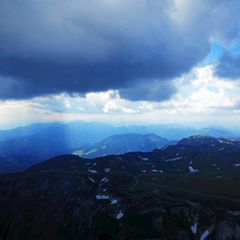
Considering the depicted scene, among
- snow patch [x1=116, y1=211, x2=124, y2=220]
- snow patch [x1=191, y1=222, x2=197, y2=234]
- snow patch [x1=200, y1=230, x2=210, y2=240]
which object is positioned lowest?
snow patch [x1=200, y1=230, x2=210, y2=240]

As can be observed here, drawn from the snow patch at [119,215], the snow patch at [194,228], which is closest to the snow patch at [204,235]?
the snow patch at [194,228]

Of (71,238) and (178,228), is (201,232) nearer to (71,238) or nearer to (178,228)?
(178,228)

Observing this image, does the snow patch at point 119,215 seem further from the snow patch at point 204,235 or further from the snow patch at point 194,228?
the snow patch at point 204,235

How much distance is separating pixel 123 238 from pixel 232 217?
198 ft

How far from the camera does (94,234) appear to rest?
180000 millimetres

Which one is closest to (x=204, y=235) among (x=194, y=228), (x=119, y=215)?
(x=194, y=228)

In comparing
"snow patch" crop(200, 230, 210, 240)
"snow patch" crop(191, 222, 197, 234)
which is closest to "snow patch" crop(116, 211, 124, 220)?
"snow patch" crop(191, 222, 197, 234)

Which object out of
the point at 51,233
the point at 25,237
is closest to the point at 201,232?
the point at 51,233

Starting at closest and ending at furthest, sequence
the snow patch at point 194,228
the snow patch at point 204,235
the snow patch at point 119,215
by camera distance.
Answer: the snow patch at point 204,235 → the snow patch at point 194,228 → the snow patch at point 119,215

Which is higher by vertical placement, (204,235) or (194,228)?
(194,228)

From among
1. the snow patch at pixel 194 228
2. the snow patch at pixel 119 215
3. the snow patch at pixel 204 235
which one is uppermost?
the snow patch at pixel 119 215

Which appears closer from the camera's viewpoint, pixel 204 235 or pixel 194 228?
pixel 204 235

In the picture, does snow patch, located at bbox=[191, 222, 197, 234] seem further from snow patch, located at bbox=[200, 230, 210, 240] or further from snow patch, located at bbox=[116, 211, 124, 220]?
snow patch, located at bbox=[116, 211, 124, 220]

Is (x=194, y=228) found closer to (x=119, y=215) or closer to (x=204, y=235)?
(x=204, y=235)
